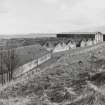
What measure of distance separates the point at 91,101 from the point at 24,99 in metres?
4.68

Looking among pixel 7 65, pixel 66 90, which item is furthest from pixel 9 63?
pixel 66 90

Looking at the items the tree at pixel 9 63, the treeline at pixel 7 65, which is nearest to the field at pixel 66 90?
the treeline at pixel 7 65

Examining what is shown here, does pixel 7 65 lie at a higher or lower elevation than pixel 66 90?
higher

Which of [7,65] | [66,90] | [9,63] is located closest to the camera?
[66,90]

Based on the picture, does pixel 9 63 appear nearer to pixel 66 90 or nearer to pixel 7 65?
pixel 7 65

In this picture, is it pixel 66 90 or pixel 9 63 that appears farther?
pixel 9 63

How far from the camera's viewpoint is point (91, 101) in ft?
31.9

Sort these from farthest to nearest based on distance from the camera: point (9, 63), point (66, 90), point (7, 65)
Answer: point (9, 63) → point (7, 65) → point (66, 90)

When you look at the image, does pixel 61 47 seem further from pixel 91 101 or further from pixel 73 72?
pixel 91 101

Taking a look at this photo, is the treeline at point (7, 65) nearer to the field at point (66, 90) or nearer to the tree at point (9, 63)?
the tree at point (9, 63)

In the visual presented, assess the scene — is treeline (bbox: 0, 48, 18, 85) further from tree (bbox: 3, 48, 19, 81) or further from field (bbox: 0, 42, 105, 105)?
field (bbox: 0, 42, 105, 105)

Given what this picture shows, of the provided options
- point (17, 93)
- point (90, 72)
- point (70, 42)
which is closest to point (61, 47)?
point (70, 42)

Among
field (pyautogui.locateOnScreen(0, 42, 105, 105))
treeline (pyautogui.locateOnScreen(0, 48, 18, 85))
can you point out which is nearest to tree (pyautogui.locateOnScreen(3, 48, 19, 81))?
treeline (pyautogui.locateOnScreen(0, 48, 18, 85))

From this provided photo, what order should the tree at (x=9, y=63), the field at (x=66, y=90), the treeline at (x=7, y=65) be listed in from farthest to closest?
1. the tree at (x=9, y=63)
2. the treeline at (x=7, y=65)
3. the field at (x=66, y=90)
